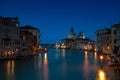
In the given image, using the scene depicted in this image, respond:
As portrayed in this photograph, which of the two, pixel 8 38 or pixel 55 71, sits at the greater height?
pixel 8 38

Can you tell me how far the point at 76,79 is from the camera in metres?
30.6

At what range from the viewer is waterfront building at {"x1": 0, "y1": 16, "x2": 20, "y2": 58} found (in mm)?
60125

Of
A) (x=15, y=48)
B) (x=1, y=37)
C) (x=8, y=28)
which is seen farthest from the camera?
(x=15, y=48)

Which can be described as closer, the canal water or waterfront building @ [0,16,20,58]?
the canal water

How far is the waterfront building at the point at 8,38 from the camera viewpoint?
197 ft

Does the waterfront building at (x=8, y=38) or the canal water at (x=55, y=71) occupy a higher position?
the waterfront building at (x=8, y=38)

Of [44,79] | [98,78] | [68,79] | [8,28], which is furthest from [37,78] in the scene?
[8,28]

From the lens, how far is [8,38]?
64.5m

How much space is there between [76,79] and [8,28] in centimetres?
3806

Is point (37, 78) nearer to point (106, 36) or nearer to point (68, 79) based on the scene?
point (68, 79)

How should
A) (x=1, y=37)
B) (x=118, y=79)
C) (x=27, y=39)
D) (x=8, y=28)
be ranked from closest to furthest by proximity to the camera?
(x=118, y=79) → (x=1, y=37) → (x=8, y=28) → (x=27, y=39)

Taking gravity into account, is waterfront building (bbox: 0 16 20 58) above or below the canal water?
above

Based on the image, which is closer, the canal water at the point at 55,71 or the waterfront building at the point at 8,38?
the canal water at the point at 55,71

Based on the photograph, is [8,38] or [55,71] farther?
[8,38]
